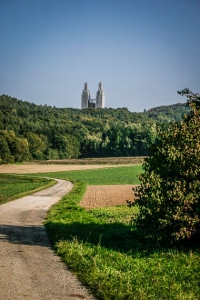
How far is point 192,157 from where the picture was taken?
501 inches

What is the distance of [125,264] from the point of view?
1173 cm

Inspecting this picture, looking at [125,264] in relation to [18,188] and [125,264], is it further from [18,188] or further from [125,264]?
[18,188]

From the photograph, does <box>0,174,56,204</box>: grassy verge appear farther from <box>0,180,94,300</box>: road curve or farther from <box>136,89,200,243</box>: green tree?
<box>136,89,200,243</box>: green tree

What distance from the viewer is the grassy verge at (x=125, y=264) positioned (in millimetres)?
9242

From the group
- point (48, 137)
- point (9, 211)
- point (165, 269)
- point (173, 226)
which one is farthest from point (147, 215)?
point (48, 137)

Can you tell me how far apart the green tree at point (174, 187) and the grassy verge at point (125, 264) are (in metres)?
0.83

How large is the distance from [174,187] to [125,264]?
3207 mm

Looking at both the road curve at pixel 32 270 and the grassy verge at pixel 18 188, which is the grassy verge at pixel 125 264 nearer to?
the road curve at pixel 32 270

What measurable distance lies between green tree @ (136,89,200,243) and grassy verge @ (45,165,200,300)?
83 cm

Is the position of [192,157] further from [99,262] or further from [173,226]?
[99,262]

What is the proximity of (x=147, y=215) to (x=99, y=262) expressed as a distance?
8.98 feet

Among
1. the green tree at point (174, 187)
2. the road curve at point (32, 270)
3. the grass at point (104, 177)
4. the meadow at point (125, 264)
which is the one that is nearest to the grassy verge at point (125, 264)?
the meadow at point (125, 264)

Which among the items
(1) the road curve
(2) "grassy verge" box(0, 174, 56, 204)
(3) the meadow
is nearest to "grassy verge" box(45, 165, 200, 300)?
(3) the meadow

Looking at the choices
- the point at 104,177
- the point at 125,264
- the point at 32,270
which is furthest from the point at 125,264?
the point at 104,177
